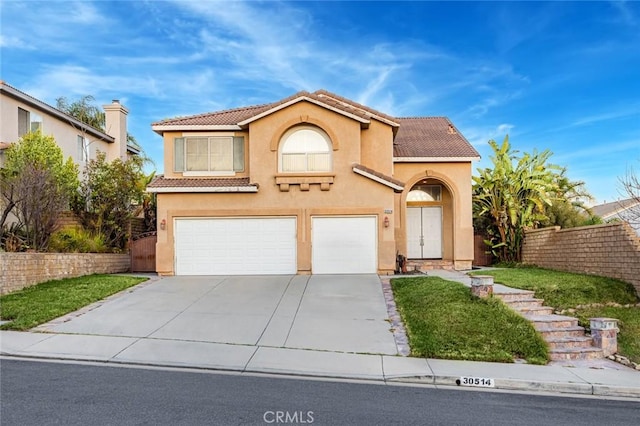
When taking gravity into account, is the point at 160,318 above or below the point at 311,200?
below

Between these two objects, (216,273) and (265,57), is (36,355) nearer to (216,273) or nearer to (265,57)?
(216,273)

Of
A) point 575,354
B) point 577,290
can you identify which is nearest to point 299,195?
point 577,290

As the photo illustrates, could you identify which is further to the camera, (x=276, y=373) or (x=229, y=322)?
(x=229, y=322)

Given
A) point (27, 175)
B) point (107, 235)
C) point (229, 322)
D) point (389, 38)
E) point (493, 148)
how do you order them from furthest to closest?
point (493, 148), point (107, 235), point (389, 38), point (27, 175), point (229, 322)

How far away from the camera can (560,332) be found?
10.8 metres

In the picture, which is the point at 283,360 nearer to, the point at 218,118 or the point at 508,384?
A: the point at 508,384

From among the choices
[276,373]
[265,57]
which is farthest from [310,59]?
[276,373]

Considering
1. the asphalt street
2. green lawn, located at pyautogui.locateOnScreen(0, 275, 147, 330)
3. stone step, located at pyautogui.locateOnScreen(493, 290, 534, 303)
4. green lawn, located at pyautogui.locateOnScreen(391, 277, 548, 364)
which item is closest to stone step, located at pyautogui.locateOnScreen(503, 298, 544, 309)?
stone step, located at pyautogui.locateOnScreen(493, 290, 534, 303)

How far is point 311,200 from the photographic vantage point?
1838cm

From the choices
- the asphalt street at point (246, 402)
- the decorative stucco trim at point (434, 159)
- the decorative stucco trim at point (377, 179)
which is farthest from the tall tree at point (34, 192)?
the decorative stucco trim at point (434, 159)

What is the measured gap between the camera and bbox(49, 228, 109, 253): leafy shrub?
17047mm

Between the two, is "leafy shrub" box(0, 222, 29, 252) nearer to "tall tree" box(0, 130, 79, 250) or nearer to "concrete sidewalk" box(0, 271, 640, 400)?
"tall tree" box(0, 130, 79, 250)

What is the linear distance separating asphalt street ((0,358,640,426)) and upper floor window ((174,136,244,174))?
38.5 ft

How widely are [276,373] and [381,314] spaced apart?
4.61m
